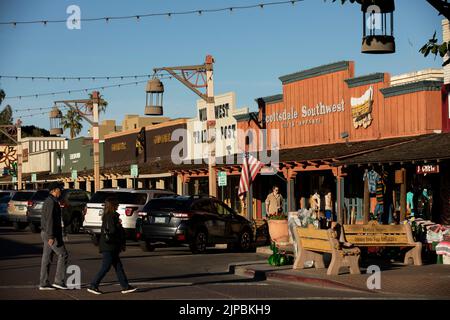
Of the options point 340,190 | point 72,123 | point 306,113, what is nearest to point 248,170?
point 340,190

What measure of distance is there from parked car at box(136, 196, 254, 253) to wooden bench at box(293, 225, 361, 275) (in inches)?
239

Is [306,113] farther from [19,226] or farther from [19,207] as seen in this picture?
[19,226]

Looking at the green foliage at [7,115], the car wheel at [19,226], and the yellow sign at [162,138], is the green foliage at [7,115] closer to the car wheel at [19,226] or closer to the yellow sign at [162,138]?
the yellow sign at [162,138]

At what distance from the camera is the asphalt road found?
1509 cm

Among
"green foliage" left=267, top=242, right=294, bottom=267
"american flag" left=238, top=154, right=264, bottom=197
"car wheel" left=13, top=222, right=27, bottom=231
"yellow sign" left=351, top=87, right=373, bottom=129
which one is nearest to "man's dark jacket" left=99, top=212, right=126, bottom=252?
"green foliage" left=267, top=242, right=294, bottom=267

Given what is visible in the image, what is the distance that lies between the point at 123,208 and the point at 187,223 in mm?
3610

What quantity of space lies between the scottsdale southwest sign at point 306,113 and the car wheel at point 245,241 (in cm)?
906

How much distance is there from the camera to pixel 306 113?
122 feet

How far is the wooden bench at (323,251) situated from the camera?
1789 centimetres

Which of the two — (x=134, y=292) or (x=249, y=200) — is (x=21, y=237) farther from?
(x=134, y=292)

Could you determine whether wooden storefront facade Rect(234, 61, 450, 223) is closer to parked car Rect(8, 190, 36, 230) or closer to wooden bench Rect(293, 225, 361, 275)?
wooden bench Rect(293, 225, 361, 275)
